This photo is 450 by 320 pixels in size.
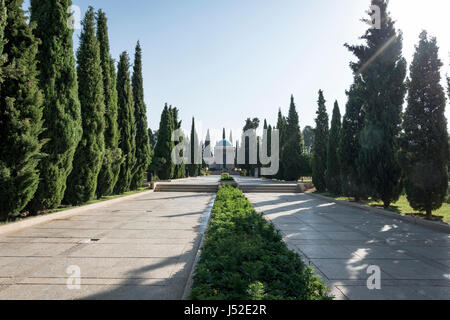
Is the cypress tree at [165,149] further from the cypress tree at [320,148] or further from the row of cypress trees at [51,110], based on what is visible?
the cypress tree at [320,148]

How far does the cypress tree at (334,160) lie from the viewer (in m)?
17.0

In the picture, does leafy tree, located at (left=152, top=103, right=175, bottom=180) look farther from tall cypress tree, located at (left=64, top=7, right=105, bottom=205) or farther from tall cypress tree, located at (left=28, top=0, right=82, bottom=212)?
tall cypress tree, located at (left=28, top=0, right=82, bottom=212)

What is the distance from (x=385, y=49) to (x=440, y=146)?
571 centimetres

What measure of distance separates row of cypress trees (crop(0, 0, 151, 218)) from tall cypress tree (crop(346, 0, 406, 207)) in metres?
12.7

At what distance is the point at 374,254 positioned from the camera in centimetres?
514

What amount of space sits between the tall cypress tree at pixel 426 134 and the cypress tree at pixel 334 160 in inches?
285

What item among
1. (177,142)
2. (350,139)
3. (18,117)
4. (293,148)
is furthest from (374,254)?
(177,142)

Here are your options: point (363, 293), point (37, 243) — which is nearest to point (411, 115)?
point (363, 293)

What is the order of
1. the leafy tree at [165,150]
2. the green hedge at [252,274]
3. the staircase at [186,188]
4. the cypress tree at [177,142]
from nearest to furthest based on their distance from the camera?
the green hedge at [252,274] → the staircase at [186,188] → the leafy tree at [165,150] → the cypress tree at [177,142]

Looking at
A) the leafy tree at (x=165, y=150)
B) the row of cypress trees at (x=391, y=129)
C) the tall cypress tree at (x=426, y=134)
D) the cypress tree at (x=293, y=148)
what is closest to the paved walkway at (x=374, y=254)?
the tall cypress tree at (x=426, y=134)

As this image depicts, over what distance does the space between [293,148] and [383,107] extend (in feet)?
56.4

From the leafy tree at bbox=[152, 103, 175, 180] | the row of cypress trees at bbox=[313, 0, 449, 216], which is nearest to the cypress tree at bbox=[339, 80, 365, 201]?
the row of cypress trees at bbox=[313, 0, 449, 216]

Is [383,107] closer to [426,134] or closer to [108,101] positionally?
[426,134]

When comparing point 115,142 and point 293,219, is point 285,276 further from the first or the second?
point 115,142
